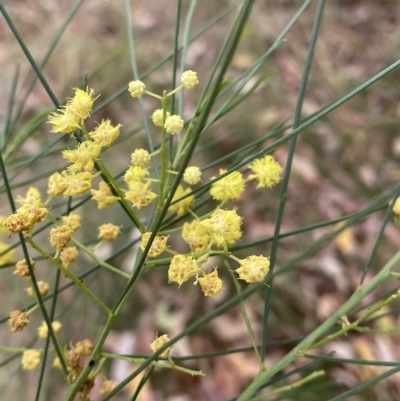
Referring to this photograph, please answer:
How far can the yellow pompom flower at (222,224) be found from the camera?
14.5 inches

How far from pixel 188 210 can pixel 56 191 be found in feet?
0.41

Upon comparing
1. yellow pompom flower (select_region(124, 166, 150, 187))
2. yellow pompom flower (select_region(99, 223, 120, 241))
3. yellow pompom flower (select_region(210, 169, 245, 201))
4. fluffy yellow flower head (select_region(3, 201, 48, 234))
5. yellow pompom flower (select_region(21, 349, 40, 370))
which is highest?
yellow pompom flower (select_region(99, 223, 120, 241))

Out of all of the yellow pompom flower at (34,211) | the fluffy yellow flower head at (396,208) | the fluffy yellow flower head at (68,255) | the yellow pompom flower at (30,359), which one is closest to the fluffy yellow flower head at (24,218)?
the yellow pompom flower at (34,211)

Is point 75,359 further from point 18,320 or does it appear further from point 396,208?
point 396,208

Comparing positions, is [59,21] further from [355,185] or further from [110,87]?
[355,185]

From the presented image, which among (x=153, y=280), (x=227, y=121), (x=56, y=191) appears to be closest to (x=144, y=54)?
(x=227, y=121)

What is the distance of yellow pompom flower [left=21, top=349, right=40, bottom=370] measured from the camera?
51cm

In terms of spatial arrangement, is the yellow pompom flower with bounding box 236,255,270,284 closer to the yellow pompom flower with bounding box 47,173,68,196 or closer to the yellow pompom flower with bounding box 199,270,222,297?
the yellow pompom flower with bounding box 199,270,222,297

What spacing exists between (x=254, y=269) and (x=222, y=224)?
0.15 feet

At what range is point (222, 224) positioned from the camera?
37cm

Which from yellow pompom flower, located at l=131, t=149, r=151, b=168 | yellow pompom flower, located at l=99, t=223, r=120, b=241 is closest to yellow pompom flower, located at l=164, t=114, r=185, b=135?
yellow pompom flower, located at l=131, t=149, r=151, b=168

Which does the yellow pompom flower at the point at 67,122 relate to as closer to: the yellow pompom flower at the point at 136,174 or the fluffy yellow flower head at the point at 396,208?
the yellow pompom flower at the point at 136,174

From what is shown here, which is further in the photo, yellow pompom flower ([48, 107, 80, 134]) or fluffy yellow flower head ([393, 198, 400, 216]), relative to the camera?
fluffy yellow flower head ([393, 198, 400, 216])

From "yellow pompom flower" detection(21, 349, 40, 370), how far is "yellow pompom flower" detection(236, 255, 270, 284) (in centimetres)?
29
